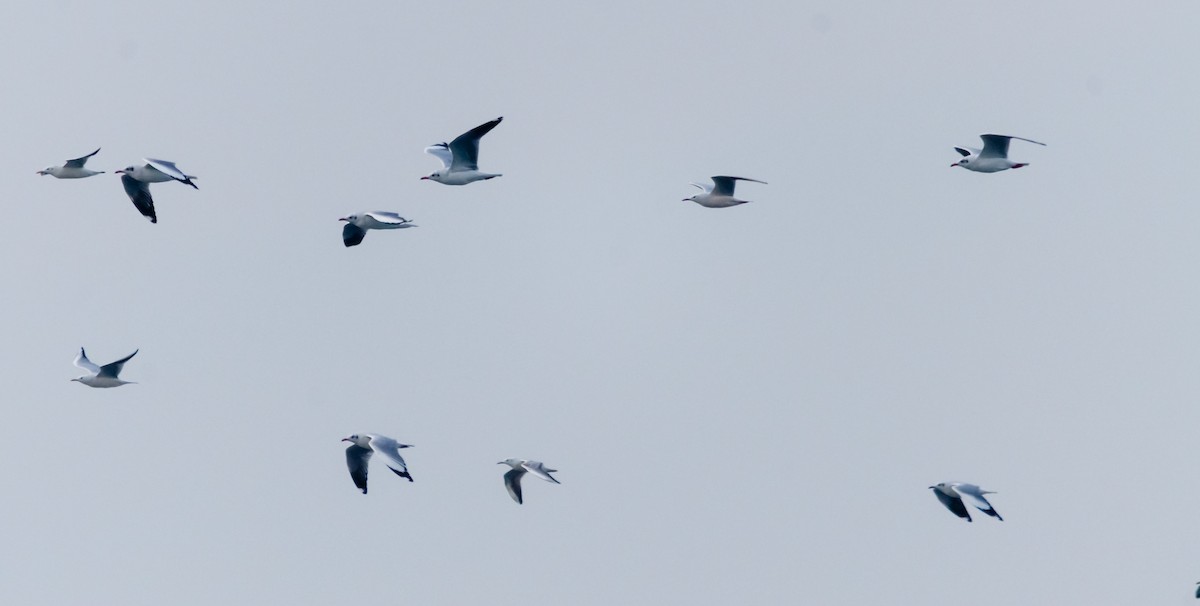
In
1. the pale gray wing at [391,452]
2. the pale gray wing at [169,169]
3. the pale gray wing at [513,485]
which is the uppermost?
the pale gray wing at [169,169]

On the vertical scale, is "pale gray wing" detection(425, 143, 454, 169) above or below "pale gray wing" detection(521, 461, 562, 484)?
above

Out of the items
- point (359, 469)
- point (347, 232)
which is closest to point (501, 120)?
point (347, 232)

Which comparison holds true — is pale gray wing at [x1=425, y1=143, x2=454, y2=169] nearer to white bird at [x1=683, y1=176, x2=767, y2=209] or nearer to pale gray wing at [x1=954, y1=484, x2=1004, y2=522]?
white bird at [x1=683, y1=176, x2=767, y2=209]

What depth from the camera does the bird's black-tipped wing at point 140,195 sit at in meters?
43.9

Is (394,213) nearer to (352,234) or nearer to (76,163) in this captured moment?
(352,234)

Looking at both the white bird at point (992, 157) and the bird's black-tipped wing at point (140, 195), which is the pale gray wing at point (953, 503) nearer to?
the white bird at point (992, 157)

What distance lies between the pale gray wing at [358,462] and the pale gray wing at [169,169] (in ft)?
19.5

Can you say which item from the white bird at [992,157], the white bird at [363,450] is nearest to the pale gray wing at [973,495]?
the white bird at [992,157]

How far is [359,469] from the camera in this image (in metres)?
43.7

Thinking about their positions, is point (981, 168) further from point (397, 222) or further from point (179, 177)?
point (179, 177)

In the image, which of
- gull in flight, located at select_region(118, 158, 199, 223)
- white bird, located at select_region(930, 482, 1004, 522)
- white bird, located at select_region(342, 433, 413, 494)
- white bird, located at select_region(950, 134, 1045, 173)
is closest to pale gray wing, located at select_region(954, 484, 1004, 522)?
white bird, located at select_region(930, 482, 1004, 522)

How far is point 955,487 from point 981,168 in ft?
20.7

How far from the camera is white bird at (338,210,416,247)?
42.4 metres

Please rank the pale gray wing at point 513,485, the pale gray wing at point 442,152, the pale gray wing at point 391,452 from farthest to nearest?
the pale gray wing at point 513,485 < the pale gray wing at point 442,152 < the pale gray wing at point 391,452
